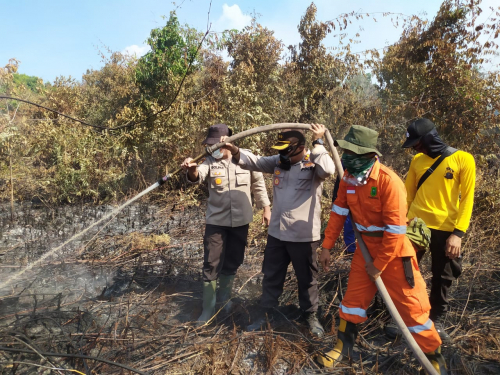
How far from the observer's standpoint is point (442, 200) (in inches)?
118

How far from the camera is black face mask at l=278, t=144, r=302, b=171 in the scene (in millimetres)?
3207

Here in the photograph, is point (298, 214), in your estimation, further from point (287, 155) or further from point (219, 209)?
point (219, 209)

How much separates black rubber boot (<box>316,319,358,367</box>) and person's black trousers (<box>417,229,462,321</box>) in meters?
0.90

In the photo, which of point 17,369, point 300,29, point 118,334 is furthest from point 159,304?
point 300,29

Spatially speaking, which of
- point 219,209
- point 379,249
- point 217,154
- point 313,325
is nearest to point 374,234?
point 379,249

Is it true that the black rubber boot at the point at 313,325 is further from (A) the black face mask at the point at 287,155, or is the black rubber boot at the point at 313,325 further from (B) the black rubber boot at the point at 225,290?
(A) the black face mask at the point at 287,155

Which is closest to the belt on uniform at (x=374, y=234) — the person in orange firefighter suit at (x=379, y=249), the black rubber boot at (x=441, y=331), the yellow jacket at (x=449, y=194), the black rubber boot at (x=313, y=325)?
the person in orange firefighter suit at (x=379, y=249)

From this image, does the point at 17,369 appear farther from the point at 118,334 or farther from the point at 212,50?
the point at 212,50

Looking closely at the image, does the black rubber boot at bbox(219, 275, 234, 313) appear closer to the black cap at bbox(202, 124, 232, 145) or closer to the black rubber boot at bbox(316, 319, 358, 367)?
the black rubber boot at bbox(316, 319, 358, 367)

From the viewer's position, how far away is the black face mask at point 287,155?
3207 millimetres

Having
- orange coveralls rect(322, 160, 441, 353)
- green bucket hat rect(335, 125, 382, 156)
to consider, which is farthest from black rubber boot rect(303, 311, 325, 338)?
green bucket hat rect(335, 125, 382, 156)

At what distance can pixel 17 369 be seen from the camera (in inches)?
104

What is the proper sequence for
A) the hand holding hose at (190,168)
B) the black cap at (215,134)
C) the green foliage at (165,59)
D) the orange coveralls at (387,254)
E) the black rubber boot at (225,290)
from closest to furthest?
the orange coveralls at (387,254) → the hand holding hose at (190,168) → the black cap at (215,134) → the black rubber boot at (225,290) → the green foliage at (165,59)

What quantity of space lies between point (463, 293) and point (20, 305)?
4.89 metres
